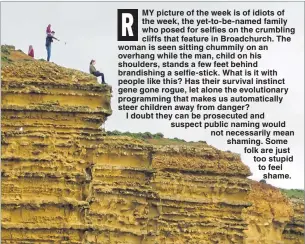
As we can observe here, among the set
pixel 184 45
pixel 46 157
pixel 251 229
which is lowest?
pixel 251 229

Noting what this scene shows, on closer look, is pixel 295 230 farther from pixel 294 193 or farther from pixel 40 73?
pixel 40 73

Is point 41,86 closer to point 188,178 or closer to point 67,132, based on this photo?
point 67,132

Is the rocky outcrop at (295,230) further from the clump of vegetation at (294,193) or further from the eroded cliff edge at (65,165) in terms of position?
the eroded cliff edge at (65,165)

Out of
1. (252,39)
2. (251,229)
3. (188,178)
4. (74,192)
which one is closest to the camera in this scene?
(74,192)

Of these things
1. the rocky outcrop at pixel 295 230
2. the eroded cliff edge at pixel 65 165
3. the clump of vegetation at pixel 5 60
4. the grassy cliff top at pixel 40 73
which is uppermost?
the clump of vegetation at pixel 5 60

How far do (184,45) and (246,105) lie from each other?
9.97 feet

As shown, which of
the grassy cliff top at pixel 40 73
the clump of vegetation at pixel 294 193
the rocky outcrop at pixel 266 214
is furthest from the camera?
the clump of vegetation at pixel 294 193

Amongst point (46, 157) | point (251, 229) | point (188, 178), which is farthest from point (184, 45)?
point (251, 229)

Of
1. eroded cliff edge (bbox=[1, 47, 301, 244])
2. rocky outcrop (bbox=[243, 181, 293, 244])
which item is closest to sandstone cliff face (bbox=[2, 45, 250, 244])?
eroded cliff edge (bbox=[1, 47, 301, 244])

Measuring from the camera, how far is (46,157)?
1678 inches

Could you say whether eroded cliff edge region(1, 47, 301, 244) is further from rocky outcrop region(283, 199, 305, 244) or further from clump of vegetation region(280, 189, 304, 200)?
clump of vegetation region(280, 189, 304, 200)

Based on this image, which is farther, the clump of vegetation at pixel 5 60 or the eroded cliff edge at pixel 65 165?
the clump of vegetation at pixel 5 60

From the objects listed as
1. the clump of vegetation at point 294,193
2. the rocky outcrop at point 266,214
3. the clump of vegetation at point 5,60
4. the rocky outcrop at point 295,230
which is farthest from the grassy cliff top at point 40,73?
the clump of vegetation at point 294,193

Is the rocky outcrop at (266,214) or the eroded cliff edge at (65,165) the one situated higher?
the eroded cliff edge at (65,165)
